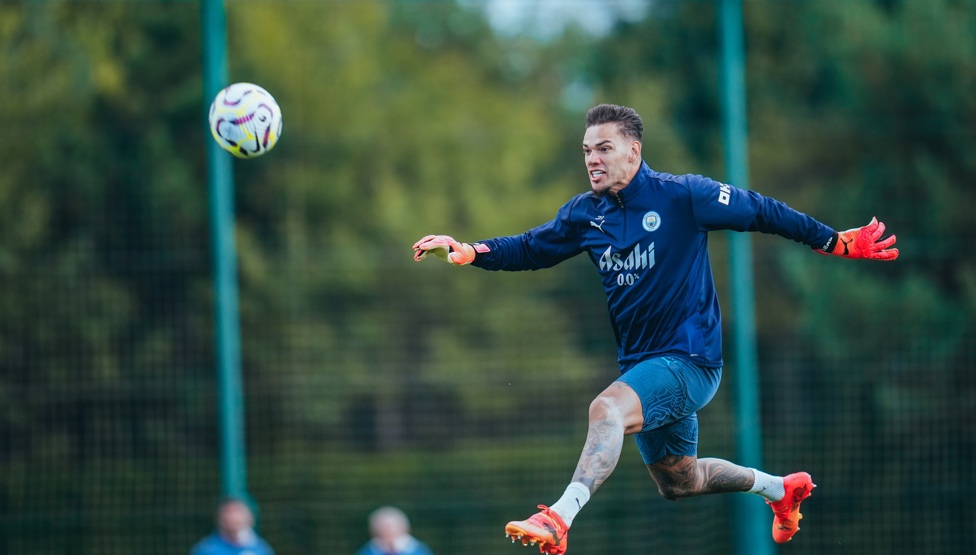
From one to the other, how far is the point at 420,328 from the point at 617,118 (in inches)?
329

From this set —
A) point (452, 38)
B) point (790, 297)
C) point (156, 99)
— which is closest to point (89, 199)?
point (156, 99)

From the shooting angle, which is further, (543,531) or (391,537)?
(391,537)

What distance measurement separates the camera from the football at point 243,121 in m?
7.78

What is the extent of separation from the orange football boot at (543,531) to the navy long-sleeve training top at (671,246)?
128 centimetres

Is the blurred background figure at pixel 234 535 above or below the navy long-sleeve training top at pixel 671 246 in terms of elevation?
below

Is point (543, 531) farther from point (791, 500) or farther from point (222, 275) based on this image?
point (222, 275)

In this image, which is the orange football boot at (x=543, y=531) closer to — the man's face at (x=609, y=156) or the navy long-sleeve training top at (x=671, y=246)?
the navy long-sleeve training top at (x=671, y=246)

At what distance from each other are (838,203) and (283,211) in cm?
749

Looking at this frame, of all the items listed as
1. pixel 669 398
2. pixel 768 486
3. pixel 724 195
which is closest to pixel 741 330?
pixel 768 486

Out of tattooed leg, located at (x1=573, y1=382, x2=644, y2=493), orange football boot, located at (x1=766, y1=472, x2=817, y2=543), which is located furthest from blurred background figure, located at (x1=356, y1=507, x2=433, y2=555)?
tattooed leg, located at (x1=573, y1=382, x2=644, y2=493)

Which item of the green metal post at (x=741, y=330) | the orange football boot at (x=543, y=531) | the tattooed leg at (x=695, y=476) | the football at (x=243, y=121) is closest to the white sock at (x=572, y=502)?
the orange football boot at (x=543, y=531)

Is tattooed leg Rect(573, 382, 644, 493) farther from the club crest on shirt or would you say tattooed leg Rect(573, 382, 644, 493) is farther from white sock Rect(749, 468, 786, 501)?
white sock Rect(749, 468, 786, 501)

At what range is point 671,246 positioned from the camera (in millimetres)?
6957

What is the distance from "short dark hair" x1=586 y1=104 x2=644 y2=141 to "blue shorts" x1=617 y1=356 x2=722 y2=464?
1.28 m
